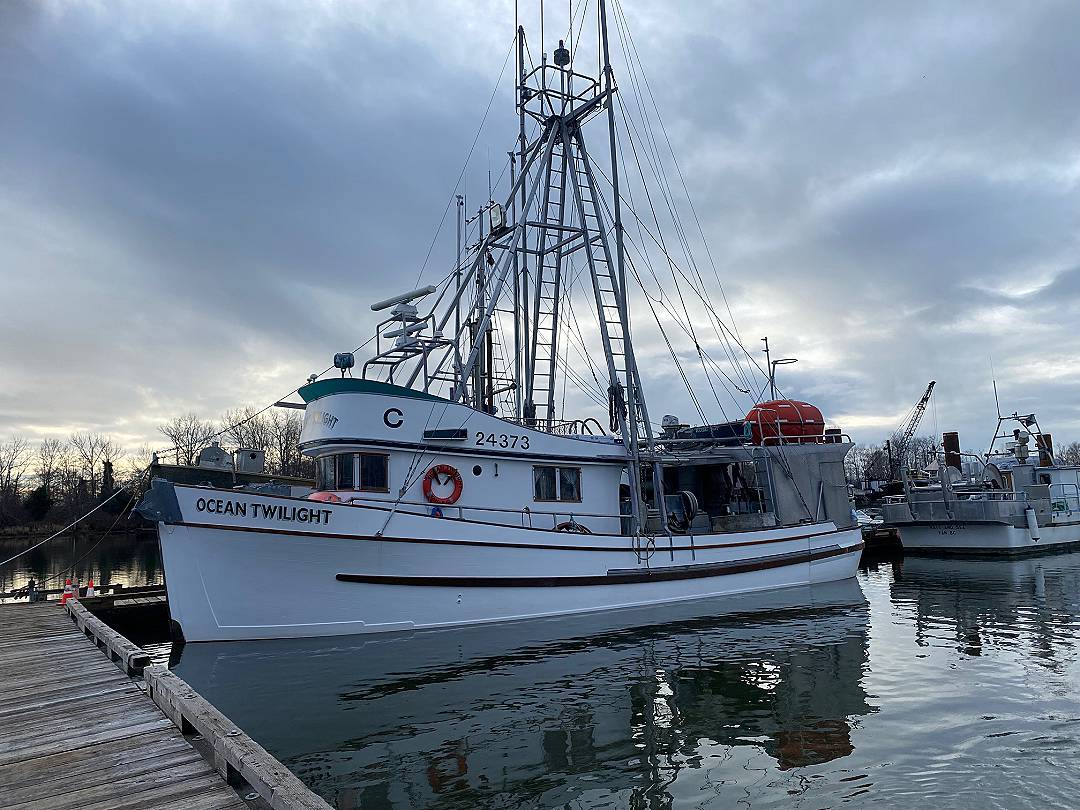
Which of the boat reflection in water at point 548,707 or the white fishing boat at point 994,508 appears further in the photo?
the white fishing boat at point 994,508

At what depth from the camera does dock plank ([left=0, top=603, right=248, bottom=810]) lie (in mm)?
5121

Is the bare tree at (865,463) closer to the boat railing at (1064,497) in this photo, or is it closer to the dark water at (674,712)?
the boat railing at (1064,497)

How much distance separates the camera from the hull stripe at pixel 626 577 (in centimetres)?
1338

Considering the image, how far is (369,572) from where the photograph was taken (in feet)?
43.1

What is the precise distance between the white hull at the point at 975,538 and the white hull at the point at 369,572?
21.5 m

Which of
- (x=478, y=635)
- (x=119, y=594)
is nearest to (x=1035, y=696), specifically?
(x=478, y=635)

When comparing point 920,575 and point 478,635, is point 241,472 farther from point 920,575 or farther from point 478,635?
point 920,575

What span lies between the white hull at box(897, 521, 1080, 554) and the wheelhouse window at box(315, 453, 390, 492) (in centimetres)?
2762

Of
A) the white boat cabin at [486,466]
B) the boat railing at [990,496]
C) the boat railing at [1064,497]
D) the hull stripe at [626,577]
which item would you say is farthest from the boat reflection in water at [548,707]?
the boat railing at [1064,497]

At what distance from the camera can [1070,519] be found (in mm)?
35094

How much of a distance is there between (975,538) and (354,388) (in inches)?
Result: 1154

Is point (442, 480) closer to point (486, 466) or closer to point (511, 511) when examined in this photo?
point (486, 466)

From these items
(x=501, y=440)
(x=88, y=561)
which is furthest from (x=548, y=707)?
(x=88, y=561)

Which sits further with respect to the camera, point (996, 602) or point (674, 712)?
point (996, 602)
